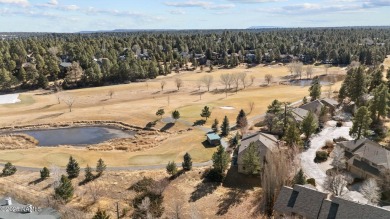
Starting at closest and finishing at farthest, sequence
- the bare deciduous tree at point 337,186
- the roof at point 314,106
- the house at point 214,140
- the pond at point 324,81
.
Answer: the bare deciduous tree at point 337,186
the house at point 214,140
the roof at point 314,106
the pond at point 324,81

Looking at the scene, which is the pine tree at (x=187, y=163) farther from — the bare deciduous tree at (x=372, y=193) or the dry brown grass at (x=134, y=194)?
the bare deciduous tree at (x=372, y=193)

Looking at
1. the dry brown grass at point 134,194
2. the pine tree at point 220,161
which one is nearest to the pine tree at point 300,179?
the dry brown grass at point 134,194

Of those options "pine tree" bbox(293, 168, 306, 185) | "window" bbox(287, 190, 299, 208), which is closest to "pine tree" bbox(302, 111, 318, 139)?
"pine tree" bbox(293, 168, 306, 185)

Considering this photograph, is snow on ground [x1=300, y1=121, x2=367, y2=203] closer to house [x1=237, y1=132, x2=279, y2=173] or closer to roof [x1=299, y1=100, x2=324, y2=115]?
roof [x1=299, y1=100, x2=324, y2=115]

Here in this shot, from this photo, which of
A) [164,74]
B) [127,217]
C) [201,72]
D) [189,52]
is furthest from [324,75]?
[127,217]

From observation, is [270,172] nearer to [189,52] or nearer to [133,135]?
[133,135]
